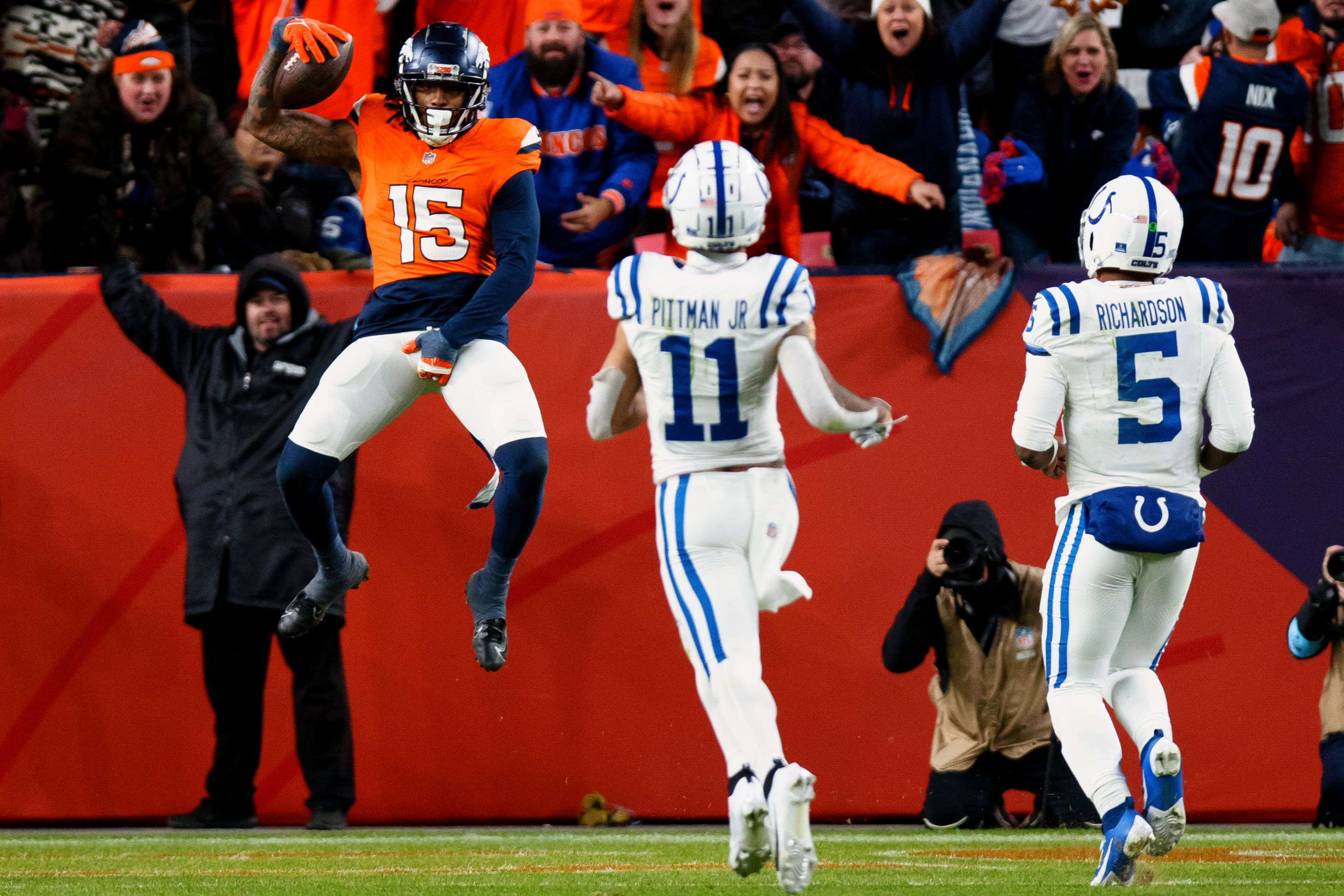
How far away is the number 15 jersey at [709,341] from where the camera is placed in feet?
15.0

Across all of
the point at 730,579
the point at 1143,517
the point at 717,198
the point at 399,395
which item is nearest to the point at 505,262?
the point at 399,395

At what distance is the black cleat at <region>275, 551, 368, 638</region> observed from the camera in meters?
5.06

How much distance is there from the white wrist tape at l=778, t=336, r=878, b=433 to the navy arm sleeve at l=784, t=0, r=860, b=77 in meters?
3.16

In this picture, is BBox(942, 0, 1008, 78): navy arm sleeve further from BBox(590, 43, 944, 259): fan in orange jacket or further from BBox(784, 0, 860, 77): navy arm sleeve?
BBox(590, 43, 944, 259): fan in orange jacket

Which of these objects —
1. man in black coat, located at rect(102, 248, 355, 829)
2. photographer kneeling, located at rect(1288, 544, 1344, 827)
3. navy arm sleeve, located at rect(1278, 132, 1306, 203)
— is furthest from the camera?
navy arm sleeve, located at rect(1278, 132, 1306, 203)

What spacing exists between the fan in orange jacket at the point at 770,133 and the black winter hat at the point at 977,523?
1.34 meters

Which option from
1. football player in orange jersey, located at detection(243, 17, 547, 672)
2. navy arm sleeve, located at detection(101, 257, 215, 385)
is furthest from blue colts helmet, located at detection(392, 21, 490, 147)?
navy arm sleeve, located at detection(101, 257, 215, 385)

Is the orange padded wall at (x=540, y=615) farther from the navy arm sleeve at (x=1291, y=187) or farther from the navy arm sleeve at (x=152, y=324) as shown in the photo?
the navy arm sleeve at (x=1291, y=187)

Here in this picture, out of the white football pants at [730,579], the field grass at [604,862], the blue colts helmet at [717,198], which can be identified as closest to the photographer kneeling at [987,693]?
the field grass at [604,862]

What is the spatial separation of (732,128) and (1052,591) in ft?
11.0

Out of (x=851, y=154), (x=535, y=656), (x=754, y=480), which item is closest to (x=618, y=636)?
(x=535, y=656)

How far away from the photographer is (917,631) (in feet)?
22.1

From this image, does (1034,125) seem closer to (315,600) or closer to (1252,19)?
(1252,19)

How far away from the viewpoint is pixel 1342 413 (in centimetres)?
746
